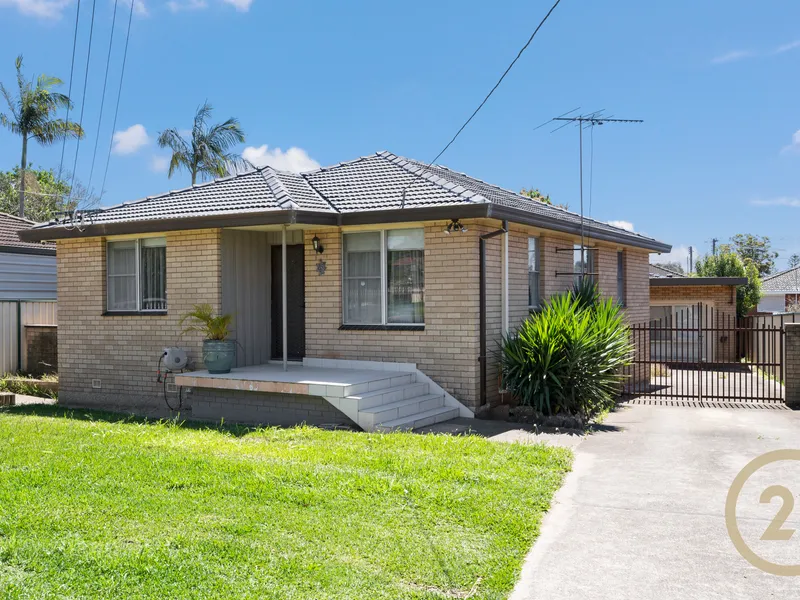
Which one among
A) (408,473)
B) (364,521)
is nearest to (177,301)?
(408,473)

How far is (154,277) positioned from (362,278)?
3920mm

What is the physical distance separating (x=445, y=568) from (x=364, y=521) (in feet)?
3.67

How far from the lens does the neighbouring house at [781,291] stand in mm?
48719

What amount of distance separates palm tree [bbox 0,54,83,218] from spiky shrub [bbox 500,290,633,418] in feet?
84.5

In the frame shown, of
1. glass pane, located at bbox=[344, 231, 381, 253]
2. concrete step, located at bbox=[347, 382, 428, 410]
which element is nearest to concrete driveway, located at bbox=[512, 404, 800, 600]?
concrete step, located at bbox=[347, 382, 428, 410]

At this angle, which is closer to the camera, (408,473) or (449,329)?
(408,473)

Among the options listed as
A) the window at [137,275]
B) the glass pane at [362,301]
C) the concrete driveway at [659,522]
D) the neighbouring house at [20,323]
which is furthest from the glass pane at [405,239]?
the neighbouring house at [20,323]

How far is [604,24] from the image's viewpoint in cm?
1146

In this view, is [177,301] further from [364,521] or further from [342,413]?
[364,521]

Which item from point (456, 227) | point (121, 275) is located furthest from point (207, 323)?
point (456, 227)

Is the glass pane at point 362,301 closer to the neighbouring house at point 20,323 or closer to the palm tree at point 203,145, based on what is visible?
the neighbouring house at point 20,323

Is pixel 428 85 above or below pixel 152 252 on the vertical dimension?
above

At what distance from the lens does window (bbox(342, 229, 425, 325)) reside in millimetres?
12328

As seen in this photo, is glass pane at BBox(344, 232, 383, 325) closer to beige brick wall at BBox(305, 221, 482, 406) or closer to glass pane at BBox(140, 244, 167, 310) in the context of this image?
beige brick wall at BBox(305, 221, 482, 406)
